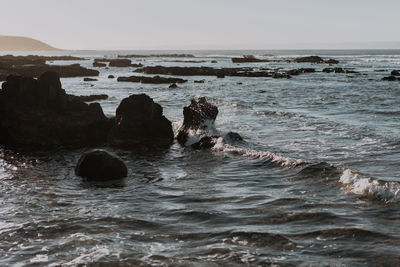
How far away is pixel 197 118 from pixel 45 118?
6.69 metres

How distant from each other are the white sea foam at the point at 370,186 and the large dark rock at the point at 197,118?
27.8 ft

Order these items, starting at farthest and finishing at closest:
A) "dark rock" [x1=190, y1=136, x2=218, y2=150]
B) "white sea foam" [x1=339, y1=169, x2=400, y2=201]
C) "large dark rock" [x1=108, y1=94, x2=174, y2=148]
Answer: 1. "large dark rock" [x1=108, y1=94, x2=174, y2=148]
2. "dark rock" [x1=190, y1=136, x2=218, y2=150]
3. "white sea foam" [x1=339, y1=169, x2=400, y2=201]

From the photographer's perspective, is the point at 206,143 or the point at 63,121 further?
the point at 63,121

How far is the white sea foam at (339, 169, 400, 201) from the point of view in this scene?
34.2 feet

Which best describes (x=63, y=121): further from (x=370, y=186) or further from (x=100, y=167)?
(x=370, y=186)

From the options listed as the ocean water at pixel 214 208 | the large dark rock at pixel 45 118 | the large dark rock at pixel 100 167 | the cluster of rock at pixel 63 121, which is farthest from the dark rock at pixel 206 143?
the large dark rock at pixel 100 167

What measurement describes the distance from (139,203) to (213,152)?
6615mm

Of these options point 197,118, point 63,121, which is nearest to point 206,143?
point 197,118

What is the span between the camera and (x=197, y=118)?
19656mm

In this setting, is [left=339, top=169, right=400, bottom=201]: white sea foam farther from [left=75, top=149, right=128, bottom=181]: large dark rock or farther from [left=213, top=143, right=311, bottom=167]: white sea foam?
[left=75, top=149, right=128, bottom=181]: large dark rock

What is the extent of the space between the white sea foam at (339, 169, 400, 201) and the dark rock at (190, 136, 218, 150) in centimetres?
670

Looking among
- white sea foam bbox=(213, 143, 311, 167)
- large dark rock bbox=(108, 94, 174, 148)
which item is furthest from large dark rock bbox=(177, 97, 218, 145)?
white sea foam bbox=(213, 143, 311, 167)

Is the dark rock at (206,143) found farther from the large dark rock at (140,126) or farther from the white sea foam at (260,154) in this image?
the large dark rock at (140,126)

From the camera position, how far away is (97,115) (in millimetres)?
19703
